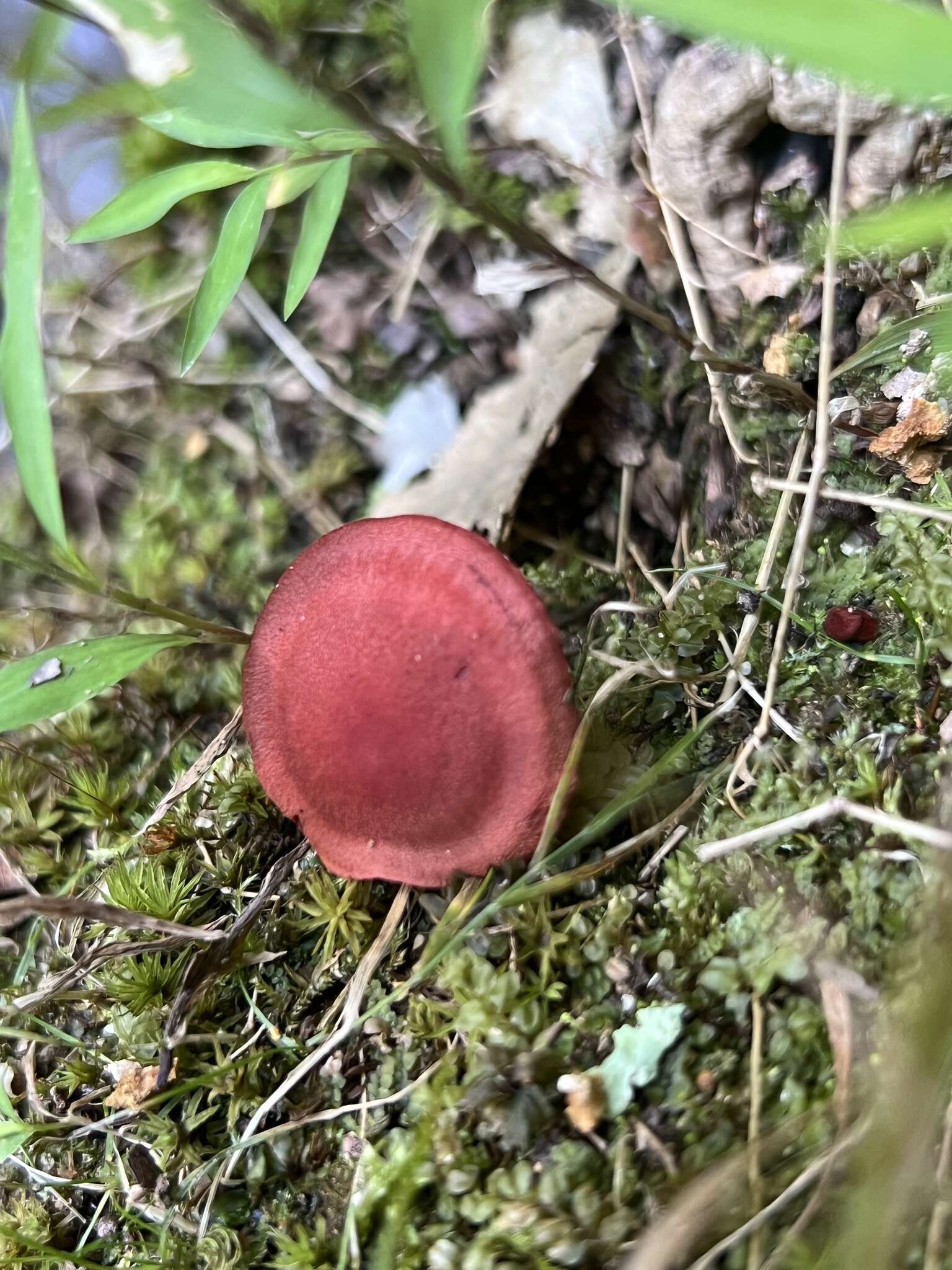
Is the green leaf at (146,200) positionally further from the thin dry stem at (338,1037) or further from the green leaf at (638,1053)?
the green leaf at (638,1053)

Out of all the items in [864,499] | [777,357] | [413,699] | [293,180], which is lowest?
[413,699]

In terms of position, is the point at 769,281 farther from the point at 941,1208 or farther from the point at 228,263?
the point at 941,1208

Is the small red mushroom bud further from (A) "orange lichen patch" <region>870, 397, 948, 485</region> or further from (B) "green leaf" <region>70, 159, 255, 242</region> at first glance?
(B) "green leaf" <region>70, 159, 255, 242</region>

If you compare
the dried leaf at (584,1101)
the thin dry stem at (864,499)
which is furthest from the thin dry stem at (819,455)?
the dried leaf at (584,1101)

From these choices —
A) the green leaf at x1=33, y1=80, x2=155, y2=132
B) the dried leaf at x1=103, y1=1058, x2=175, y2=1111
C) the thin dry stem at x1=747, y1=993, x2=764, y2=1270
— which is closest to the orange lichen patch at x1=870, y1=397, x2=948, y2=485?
the thin dry stem at x1=747, y1=993, x2=764, y2=1270

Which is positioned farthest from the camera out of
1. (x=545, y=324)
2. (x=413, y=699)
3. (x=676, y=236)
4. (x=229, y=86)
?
(x=545, y=324)

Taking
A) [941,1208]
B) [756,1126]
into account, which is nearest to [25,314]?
[756,1126]
